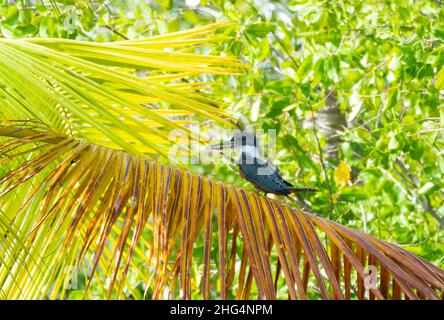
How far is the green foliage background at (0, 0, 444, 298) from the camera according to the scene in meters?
3.88

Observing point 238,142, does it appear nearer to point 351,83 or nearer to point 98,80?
point 98,80

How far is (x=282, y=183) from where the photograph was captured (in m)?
2.50

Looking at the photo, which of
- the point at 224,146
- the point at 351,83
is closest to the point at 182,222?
the point at 224,146

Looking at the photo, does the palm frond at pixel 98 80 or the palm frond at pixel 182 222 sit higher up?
the palm frond at pixel 98 80

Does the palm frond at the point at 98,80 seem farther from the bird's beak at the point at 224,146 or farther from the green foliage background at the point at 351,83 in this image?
the green foliage background at the point at 351,83

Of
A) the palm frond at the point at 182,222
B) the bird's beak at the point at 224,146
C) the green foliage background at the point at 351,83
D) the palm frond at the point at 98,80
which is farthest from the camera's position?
the green foliage background at the point at 351,83

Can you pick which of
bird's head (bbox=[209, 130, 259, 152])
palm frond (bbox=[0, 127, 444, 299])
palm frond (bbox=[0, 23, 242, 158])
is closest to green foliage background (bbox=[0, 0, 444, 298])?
bird's head (bbox=[209, 130, 259, 152])

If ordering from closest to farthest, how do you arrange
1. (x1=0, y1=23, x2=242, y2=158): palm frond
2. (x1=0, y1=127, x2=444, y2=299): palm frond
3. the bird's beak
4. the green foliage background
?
1. (x1=0, y1=127, x2=444, y2=299): palm frond
2. (x1=0, y1=23, x2=242, y2=158): palm frond
3. the bird's beak
4. the green foliage background

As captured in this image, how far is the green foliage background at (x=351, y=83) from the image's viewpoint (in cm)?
388

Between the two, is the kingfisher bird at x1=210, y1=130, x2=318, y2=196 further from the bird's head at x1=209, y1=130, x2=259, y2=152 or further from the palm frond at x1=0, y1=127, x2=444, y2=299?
the palm frond at x1=0, y1=127, x2=444, y2=299

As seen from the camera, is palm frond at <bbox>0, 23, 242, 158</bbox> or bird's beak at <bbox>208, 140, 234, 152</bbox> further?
bird's beak at <bbox>208, 140, 234, 152</bbox>

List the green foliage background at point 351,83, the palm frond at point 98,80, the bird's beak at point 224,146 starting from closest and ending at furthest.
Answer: the palm frond at point 98,80
the bird's beak at point 224,146
the green foliage background at point 351,83

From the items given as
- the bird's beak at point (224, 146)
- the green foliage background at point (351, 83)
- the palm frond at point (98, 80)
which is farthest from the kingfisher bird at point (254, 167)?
the green foliage background at point (351, 83)
